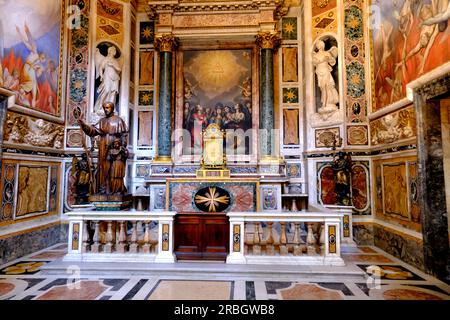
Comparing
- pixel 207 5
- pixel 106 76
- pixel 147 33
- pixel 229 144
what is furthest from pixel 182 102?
pixel 207 5

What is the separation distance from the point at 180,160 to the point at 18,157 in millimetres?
4214

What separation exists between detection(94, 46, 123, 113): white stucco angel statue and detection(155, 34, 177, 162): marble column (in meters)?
1.34

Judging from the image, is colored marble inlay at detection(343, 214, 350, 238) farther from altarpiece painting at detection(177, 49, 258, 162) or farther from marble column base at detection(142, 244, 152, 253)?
marble column base at detection(142, 244, 152, 253)

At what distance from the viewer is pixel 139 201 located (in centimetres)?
852

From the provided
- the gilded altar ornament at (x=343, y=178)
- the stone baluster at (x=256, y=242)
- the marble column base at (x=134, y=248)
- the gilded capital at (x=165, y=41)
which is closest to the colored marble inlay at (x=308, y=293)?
the stone baluster at (x=256, y=242)

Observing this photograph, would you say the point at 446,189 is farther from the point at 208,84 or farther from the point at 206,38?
the point at 206,38

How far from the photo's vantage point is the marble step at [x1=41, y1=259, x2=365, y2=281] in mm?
4480

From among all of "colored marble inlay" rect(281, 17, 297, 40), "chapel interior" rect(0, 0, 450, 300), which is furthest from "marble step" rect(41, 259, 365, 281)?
"colored marble inlay" rect(281, 17, 297, 40)

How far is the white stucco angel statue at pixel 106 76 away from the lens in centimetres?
841

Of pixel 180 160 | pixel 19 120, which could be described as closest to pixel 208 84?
pixel 180 160

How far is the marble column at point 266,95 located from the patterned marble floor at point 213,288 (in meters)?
4.69

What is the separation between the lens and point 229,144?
29.9ft

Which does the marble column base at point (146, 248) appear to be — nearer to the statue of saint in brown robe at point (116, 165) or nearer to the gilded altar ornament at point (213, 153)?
the statue of saint in brown robe at point (116, 165)
